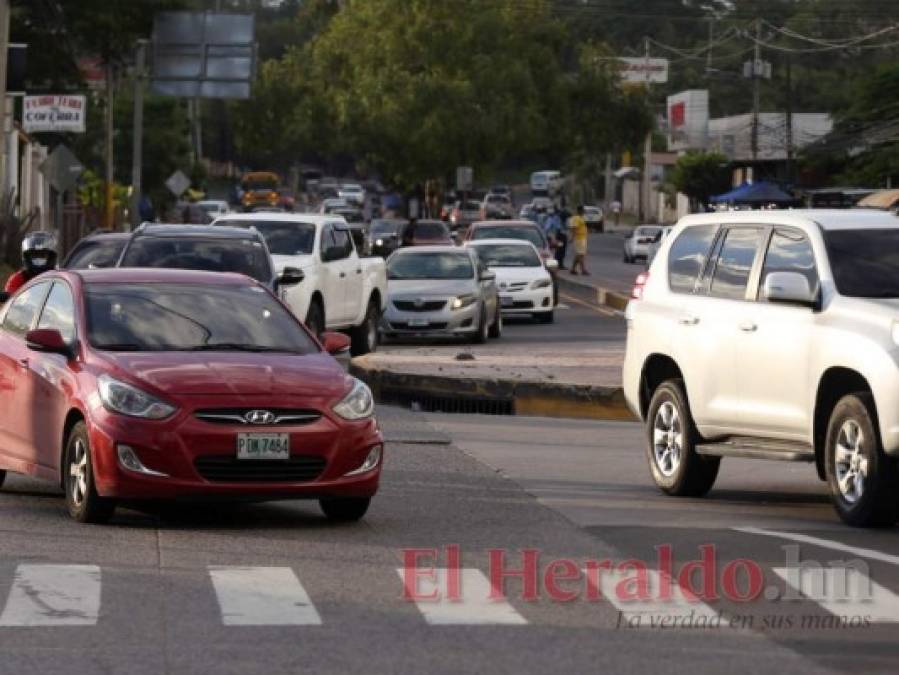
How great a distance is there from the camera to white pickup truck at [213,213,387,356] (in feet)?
96.2

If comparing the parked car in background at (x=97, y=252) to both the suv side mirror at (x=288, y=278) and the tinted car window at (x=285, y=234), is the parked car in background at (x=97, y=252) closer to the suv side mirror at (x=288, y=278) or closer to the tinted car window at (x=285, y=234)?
the suv side mirror at (x=288, y=278)

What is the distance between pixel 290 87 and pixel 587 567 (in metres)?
71.3

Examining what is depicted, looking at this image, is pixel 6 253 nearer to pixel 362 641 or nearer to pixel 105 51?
pixel 105 51

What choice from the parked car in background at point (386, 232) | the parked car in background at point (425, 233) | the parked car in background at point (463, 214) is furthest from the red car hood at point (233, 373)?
the parked car in background at point (463, 214)

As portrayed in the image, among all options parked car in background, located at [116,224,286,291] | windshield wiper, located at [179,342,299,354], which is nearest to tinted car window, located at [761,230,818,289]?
windshield wiper, located at [179,342,299,354]

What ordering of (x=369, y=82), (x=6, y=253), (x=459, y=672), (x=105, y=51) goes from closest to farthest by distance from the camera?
(x=459, y=672) → (x=6, y=253) → (x=105, y=51) → (x=369, y=82)

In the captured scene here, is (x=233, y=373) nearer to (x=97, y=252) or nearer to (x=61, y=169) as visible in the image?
(x=97, y=252)

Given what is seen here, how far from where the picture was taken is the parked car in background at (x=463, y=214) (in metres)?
80.9

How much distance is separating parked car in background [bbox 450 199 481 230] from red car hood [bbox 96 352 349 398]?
64.1 meters

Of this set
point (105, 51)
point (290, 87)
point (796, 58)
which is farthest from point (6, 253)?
point (796, 58)

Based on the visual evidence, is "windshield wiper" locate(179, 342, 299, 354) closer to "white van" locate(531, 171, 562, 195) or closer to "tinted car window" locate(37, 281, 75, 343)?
"tinted car window" locate(37, 281, 75, 343)

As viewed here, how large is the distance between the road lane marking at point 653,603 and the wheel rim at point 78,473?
3.41 meters

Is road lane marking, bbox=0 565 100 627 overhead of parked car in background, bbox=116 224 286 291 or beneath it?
beneath

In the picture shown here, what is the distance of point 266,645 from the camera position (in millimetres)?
9602
